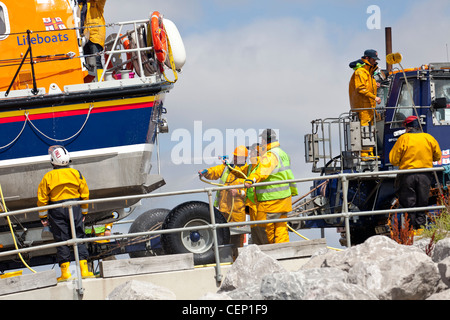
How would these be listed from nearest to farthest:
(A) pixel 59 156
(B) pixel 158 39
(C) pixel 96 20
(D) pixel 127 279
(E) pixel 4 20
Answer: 1. (D) pixel 127 279
2. (A) pixel 59 156
3. (B) pixel 158 39
4. (E) pixel 4 20
5. (C) pixel 96 20

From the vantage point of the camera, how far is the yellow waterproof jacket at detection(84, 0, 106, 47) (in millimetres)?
10102

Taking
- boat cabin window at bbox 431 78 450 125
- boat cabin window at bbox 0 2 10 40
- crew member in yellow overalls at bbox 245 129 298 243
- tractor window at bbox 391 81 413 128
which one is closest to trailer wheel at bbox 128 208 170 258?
crew member in yellow overalls at bbox 245 129 298 243

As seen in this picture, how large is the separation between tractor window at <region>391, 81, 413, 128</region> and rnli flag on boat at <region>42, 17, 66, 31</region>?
18.7 ft

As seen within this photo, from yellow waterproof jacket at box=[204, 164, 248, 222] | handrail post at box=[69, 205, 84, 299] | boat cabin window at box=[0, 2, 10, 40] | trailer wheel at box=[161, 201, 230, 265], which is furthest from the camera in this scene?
yellow waterproof jacket at box=[204, 164, 248, 222]

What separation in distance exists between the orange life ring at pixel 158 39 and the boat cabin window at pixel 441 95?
493 cm

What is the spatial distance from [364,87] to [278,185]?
3739 mm

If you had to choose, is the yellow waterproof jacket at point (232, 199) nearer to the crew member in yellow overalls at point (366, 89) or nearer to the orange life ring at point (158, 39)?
the orange life ring at point (158, 39)

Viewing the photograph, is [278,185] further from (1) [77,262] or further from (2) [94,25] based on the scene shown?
(2) [94,25]

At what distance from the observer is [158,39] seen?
9.79 meters

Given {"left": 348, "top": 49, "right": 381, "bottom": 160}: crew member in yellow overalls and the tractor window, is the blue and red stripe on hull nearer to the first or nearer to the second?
{"left": 348, "top": 49, "right": 381, "bottom": 160}: crew member in yellow overalls

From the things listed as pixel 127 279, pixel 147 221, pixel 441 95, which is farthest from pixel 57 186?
pixel 441 95
